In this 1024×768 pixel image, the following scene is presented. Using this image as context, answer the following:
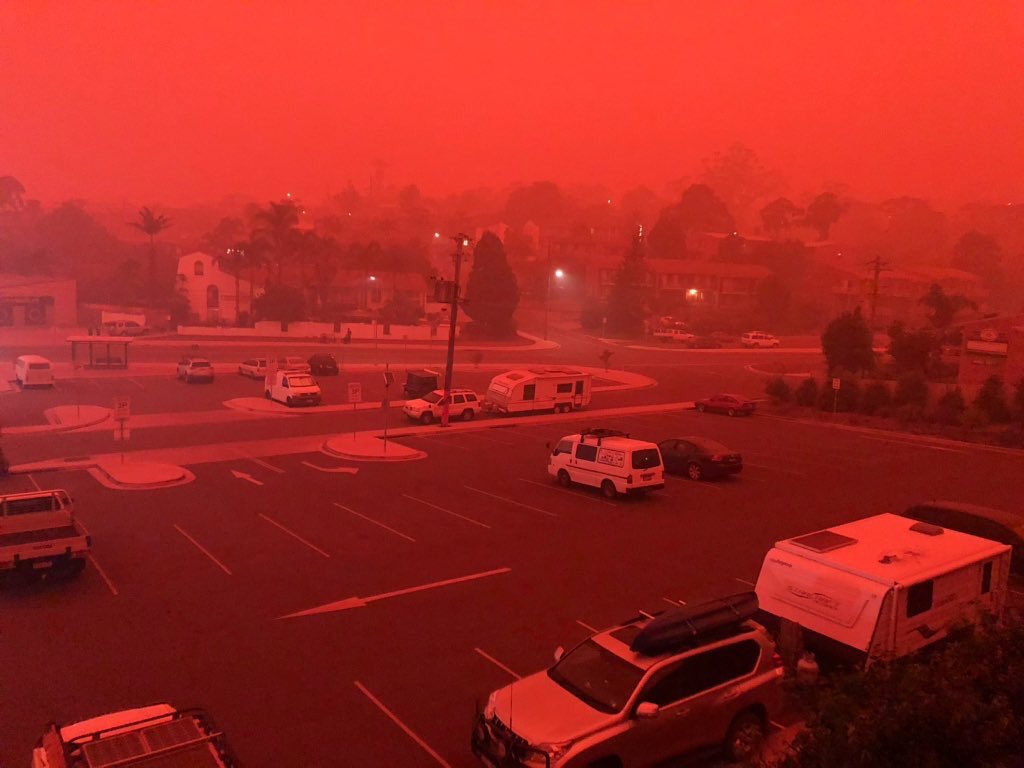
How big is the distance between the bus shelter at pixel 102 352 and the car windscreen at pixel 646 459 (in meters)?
35.4

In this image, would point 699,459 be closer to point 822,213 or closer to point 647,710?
point 647,710

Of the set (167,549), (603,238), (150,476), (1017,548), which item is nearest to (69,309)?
(150,476)

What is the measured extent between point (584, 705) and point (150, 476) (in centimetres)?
1725

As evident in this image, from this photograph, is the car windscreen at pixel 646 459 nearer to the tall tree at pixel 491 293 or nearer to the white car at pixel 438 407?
the white car at pixel 438 407

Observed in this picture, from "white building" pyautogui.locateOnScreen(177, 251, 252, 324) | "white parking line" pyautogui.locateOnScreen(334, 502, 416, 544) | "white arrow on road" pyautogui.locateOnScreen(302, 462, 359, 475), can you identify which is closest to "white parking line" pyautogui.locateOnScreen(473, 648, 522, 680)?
"white parking line" pyautogui.locateOnScreen(334, 502, 416, 544)

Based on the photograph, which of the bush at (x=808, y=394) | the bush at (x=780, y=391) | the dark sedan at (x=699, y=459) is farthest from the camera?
the bush at (x=780, y=391)

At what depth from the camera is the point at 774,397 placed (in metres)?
42.1

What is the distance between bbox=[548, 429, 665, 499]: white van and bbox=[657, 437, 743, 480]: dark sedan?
2.74 m

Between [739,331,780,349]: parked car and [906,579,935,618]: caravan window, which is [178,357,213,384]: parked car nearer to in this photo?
[906,579,935,618]: caravan window

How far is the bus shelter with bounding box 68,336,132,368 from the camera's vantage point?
45.2 m

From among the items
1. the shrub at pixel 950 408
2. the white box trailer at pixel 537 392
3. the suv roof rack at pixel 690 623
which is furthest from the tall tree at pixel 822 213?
the suv roof rack at pixel 690 623

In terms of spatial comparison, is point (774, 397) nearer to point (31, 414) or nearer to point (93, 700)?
point (31, 414)

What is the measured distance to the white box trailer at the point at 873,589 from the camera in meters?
9.92

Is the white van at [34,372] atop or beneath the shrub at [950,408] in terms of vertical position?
beneath
